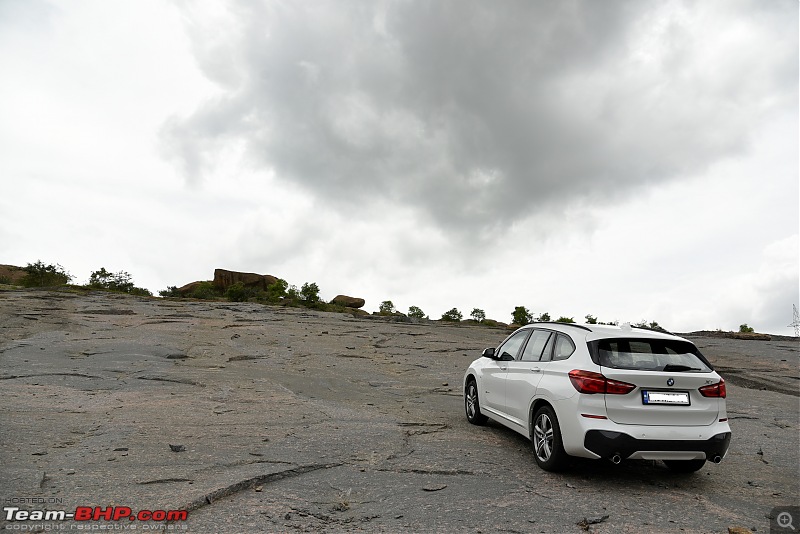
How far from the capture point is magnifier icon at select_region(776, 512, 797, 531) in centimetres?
491

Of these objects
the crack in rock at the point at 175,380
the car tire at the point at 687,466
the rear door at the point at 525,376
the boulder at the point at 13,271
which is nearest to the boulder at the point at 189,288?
the boulder at the point at 13,271

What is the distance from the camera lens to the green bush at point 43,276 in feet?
147

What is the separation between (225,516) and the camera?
4598mm

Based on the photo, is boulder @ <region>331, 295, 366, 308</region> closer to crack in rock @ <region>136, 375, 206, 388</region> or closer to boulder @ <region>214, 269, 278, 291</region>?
boulder @ <region>214, 269, 278, 291</region>

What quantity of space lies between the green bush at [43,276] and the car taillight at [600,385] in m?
48.3

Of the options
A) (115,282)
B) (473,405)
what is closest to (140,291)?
(115,282)

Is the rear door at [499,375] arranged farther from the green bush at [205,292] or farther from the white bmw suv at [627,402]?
the green bush at [205,292]

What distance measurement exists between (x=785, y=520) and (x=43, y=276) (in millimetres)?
53715

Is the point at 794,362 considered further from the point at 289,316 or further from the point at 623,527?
the point at 289,316

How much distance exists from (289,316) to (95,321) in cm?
848

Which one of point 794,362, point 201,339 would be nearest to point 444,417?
point 201,339

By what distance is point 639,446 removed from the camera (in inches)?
217

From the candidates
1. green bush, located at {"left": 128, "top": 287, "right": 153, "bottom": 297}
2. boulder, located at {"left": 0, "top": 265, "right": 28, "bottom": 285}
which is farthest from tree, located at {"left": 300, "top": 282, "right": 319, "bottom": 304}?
boulder, located at {"left": 0, "top": 265, "right": 28, "bottom": 285}

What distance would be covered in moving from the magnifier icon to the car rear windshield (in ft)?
4.84
